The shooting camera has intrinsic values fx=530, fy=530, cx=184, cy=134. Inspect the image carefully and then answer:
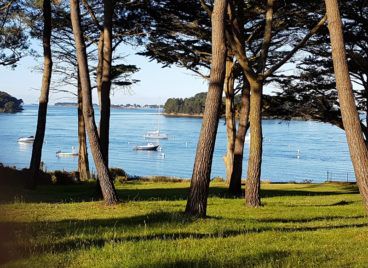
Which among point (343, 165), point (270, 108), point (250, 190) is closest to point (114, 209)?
point (250, 190)

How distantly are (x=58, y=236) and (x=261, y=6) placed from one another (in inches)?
531

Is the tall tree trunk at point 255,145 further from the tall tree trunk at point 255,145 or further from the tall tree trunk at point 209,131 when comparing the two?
the tall tree trunk at point 209,131

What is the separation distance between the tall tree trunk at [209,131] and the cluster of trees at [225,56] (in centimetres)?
2

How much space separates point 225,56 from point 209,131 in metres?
1.40

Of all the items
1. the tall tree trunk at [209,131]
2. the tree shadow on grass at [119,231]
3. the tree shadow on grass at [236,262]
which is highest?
the tall tree trunk at [209,131]

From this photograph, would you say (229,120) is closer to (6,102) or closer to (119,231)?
(119,231)

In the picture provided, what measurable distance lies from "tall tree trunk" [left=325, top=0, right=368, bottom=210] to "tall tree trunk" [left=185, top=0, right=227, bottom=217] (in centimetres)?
189

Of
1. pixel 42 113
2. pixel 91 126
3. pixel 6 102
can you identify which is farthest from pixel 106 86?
pixel 6 102

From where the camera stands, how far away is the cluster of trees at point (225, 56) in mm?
9141

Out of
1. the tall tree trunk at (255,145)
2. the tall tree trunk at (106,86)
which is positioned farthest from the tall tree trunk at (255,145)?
the tall tree trunk at (106,86)

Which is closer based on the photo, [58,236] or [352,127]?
[58,236]

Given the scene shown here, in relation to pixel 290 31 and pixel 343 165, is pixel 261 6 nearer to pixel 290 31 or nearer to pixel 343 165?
pixel 290 31

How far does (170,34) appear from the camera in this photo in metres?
21.2

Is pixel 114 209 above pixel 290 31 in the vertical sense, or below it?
below
